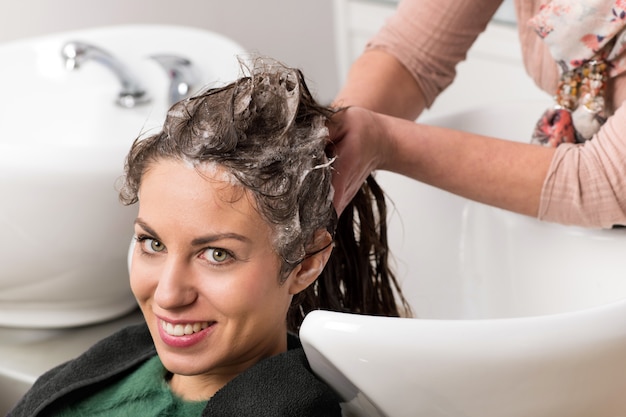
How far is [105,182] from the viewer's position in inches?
59.4

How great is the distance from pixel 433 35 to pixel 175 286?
0.62m

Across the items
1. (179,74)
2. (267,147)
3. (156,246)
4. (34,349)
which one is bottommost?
(34,349)

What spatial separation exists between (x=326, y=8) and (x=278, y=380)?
72.9 inches

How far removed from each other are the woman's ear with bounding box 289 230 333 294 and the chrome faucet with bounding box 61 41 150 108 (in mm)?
940

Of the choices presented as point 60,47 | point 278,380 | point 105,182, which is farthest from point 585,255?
point 60,47

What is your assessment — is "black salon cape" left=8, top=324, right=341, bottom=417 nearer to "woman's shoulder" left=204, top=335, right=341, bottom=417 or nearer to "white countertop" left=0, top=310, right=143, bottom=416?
"woman's shoulder" left=204, top=335, right=341, bottom=417

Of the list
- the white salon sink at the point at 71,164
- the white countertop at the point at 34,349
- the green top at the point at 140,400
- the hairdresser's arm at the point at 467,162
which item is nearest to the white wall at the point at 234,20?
the white salon sink at the point at 71,164

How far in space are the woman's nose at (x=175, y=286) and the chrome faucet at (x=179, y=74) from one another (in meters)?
0.91

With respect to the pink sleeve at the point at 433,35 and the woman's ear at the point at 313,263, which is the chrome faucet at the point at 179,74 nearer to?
the pink sleeve at the point at 433,35

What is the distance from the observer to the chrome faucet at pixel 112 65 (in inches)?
71.2

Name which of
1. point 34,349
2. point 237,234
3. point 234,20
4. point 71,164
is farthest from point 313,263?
point 234,20

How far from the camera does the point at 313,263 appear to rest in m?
1.03

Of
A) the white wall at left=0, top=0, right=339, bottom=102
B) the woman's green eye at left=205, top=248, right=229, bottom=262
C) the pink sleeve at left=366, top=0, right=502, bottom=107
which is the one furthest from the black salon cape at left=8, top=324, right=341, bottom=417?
the white wall at left=0, top=0, right=339, bottom=102

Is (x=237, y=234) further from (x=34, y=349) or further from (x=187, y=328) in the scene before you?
(x=34, y=349)
